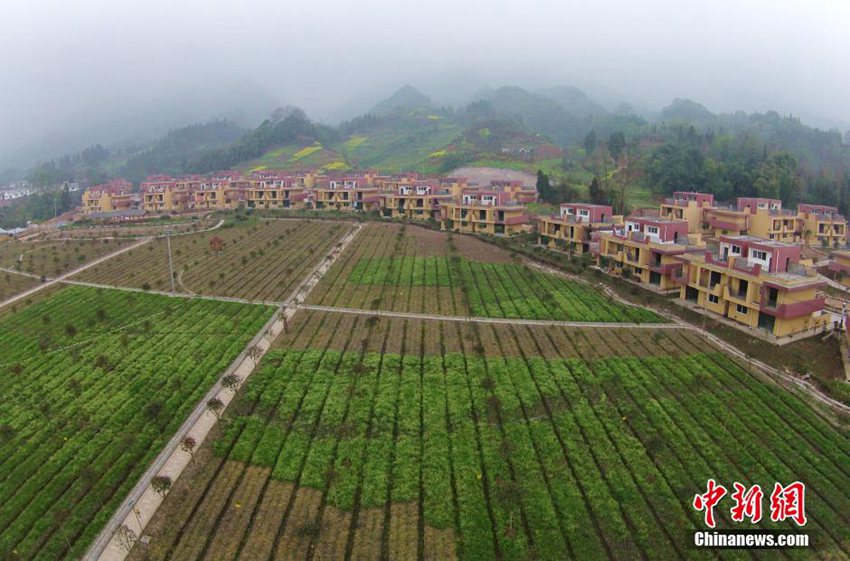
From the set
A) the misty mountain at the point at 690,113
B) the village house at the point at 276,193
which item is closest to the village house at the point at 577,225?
the village house at the point at 276,193

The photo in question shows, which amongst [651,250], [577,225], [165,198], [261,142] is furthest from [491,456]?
[261,142]

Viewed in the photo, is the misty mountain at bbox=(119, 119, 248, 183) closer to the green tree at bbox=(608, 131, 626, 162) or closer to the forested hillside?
the forested hillside

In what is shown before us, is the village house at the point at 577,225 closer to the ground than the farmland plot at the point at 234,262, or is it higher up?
higher up

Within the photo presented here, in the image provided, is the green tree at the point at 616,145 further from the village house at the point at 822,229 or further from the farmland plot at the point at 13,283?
the farmland plot at the point at 13,283

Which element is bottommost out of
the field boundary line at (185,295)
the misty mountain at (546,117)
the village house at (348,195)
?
the field boundary line at (185,295)

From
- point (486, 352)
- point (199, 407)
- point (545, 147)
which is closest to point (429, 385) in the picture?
point (486, 352)

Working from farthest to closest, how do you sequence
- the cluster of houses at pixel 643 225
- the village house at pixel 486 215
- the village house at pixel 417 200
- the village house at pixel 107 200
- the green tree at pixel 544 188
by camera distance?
the village house at pixel 107 200, the green tree at pixel 544 188, the village house at pixel 417 200, the village house at pixel 486 215, the cluster of houses at pixel 643 225
